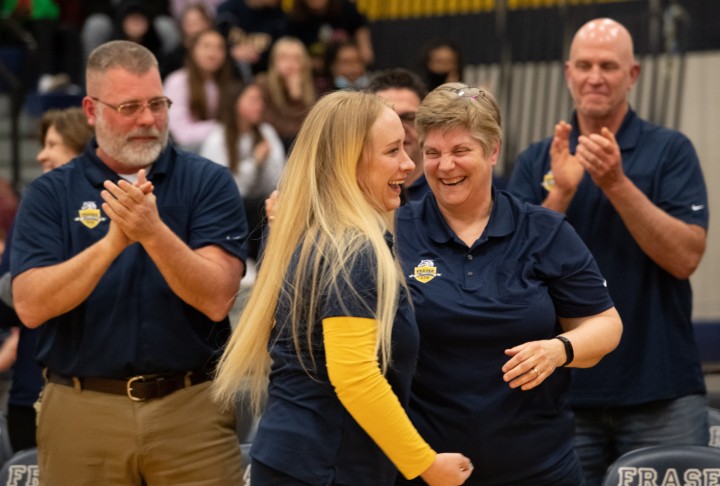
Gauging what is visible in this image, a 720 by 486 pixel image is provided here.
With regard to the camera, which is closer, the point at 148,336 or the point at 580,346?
the point at 580,346

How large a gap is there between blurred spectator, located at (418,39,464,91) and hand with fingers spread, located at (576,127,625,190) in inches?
147

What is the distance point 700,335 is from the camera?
769cm

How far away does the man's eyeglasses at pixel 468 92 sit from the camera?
3.77 meters

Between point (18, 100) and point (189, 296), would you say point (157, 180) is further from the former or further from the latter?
point (18, 100)

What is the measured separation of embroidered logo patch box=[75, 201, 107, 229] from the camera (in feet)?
13.8

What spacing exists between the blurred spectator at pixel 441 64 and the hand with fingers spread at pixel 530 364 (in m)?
4.71

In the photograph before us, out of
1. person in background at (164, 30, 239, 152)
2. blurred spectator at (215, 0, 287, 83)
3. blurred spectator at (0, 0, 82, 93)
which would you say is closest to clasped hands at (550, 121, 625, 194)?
person in background at (164, 30, 239, 152)

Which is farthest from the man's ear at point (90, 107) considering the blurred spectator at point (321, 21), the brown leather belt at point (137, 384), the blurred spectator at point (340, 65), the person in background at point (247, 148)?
the blurred spectator at point (321, 21)

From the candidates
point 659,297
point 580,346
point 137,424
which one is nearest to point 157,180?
point 137,424

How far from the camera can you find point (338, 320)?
3229 mm

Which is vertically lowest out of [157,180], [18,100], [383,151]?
[18,100]

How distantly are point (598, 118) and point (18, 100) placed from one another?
6021 mm

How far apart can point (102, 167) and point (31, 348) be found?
3.42 ft

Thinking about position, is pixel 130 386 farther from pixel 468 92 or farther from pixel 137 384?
pixel 468 92
